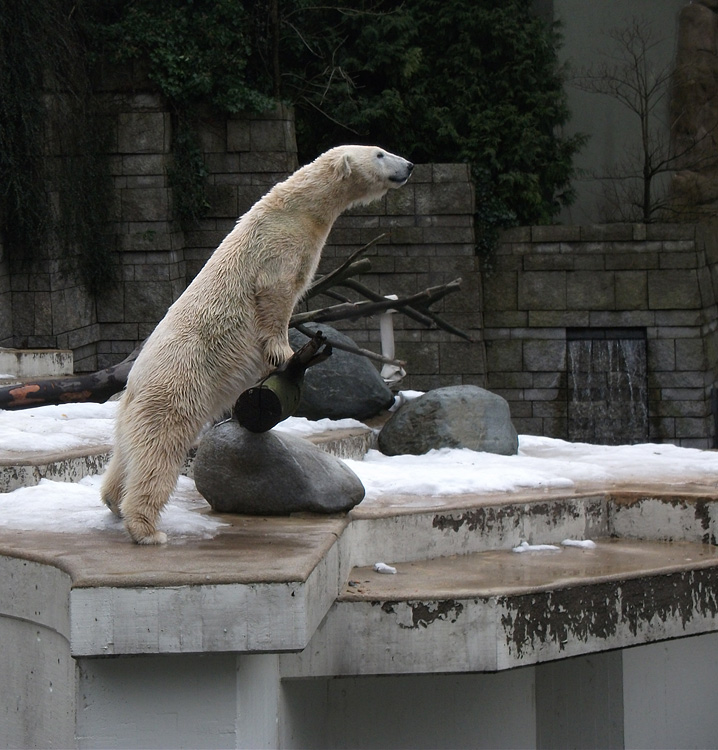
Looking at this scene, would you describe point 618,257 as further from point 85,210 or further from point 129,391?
point 129,391

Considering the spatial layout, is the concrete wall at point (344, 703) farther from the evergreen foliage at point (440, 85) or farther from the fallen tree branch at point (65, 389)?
the evergreen foliage at point (440, 85)

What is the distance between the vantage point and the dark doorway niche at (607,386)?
12.0m

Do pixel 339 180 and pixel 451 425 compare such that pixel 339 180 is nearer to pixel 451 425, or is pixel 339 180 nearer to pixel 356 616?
pixel 356 616

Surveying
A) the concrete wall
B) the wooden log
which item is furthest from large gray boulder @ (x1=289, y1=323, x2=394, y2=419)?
the wooden log

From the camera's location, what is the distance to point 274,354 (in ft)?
12.1

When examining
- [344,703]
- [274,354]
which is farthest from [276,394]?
[344,703]

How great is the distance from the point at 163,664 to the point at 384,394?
4696 mm

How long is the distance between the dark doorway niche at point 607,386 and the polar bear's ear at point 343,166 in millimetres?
8616

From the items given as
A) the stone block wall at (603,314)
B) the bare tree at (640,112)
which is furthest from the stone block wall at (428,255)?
the bare tree at (640,112)

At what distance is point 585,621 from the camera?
3895 millimetres

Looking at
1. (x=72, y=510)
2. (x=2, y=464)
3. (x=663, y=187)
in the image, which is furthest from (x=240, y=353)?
(x=663, y=187)

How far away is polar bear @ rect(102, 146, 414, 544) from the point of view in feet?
11.3

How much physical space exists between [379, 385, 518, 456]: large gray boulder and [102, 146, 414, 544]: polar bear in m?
2.62

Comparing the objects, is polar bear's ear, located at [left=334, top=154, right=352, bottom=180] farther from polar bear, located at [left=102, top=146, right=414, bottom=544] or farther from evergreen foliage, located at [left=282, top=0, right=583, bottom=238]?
evergreen foliage, located at [left=282, top=0, right=583, bottom=238]
